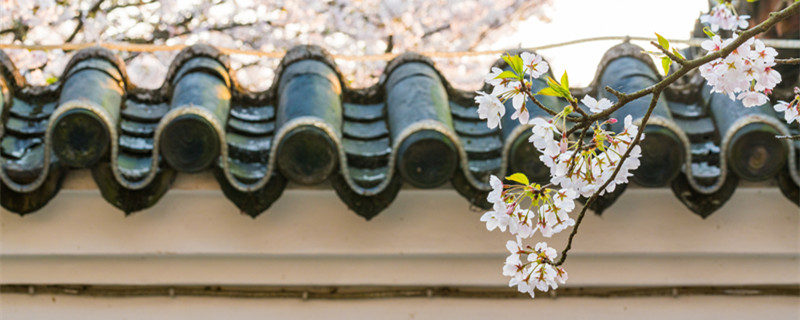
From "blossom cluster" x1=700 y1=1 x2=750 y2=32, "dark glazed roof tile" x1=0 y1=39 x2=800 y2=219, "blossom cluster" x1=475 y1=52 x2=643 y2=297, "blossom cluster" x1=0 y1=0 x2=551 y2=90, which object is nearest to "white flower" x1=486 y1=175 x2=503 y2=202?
"blossom cluster" x1=475 y1=52 x2=643 y2=297

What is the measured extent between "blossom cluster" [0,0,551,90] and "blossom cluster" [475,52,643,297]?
21.4 feet

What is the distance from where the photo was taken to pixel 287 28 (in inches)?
354

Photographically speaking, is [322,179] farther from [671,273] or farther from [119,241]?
[671,273]

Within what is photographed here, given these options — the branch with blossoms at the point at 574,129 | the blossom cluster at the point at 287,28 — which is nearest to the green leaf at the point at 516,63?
the branch with blossoms at the point at 574,129

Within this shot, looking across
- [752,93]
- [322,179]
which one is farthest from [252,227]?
[752,93]

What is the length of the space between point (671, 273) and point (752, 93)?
131 centimetres

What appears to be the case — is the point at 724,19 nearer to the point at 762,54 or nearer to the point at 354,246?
the point at 762,54

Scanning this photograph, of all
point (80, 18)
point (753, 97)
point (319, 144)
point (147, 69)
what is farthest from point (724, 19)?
point (147, 69)

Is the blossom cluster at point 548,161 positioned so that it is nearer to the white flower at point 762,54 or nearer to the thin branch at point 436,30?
the white flower at point 762,54

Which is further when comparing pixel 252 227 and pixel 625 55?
pixel 625 55

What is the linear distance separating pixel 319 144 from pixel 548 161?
103cm

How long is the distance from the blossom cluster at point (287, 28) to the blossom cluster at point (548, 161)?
652cm

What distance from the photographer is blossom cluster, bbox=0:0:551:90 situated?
27.5ft

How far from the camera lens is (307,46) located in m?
3.22
